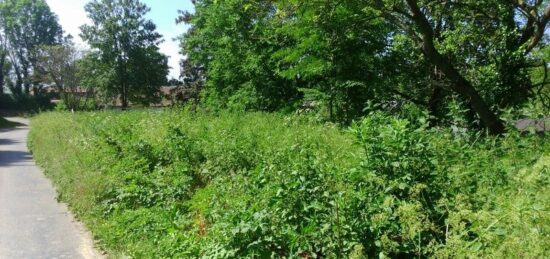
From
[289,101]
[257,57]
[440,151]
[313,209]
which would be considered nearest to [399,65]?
[289,101]

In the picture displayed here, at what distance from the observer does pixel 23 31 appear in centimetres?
7688

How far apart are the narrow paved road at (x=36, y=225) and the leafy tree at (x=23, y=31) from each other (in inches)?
2719

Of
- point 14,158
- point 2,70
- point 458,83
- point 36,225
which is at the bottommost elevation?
point 14,158

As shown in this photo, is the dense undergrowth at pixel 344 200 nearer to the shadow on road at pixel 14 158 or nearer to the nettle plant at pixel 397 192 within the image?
the nettle plant at pixel 397 192

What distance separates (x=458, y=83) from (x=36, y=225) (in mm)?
9143

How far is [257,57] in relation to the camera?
20109mm

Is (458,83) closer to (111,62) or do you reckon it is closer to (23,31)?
(111,62)

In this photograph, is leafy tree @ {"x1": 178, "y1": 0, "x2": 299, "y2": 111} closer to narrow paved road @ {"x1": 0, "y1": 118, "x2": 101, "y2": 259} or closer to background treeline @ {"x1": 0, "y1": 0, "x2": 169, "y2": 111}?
narrow paved road @ {"x1": 0, "y1": 118, "x2": 101, "y2": 259}

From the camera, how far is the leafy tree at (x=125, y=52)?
184 feet

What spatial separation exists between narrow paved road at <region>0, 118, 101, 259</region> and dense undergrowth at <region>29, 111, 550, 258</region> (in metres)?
0.34

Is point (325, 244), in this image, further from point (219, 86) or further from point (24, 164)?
point (219, 86)

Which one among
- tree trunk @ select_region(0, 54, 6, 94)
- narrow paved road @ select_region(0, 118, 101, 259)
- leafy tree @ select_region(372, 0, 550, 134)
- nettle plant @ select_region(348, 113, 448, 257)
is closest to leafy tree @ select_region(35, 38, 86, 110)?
tree trunk @ select_region(0, 54, 6, 94)

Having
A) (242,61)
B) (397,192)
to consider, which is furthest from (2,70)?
(397,192)

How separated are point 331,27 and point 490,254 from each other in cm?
976
